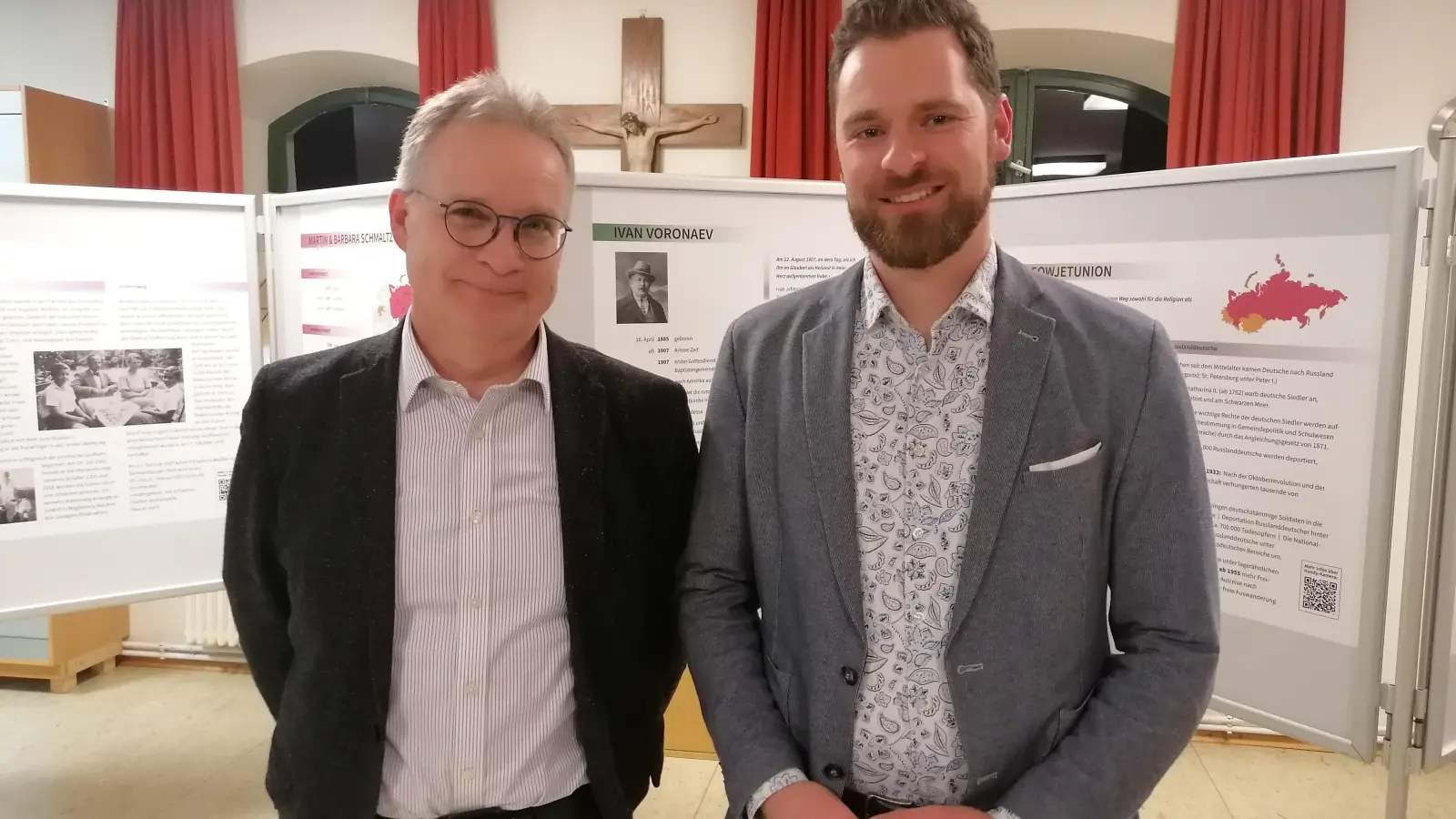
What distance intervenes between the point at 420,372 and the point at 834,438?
2.01 ft

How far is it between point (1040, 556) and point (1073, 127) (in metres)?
3.38

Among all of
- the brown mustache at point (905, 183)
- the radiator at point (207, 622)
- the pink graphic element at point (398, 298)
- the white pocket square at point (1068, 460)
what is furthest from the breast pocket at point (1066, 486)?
the radiator at point (207, 622)

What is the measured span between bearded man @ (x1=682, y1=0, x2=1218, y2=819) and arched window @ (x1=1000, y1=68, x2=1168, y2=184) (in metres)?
2.95

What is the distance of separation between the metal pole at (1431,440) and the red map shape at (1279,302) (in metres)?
0.17

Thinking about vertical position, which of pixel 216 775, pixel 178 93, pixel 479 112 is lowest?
pixel 216 775

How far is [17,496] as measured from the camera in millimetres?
2492

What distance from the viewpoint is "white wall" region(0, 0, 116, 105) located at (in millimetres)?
3883

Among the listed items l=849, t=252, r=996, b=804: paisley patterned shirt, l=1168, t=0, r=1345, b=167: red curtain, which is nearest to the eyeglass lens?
l=849, t=252, r=996, b=804: paisley patterned shirt

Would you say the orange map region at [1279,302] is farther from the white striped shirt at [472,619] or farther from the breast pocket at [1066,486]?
the white striped shirt at [472,619]

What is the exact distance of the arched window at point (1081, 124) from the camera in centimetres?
389

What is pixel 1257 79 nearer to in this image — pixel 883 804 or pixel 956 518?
pixel 956 518

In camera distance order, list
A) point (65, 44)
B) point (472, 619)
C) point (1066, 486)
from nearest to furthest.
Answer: point (1066, 486)
point (472, 619)
point (65, 44)

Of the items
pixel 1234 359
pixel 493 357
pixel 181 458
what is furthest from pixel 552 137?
pixel 181 458

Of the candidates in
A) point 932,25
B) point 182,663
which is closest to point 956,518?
point 932,25
